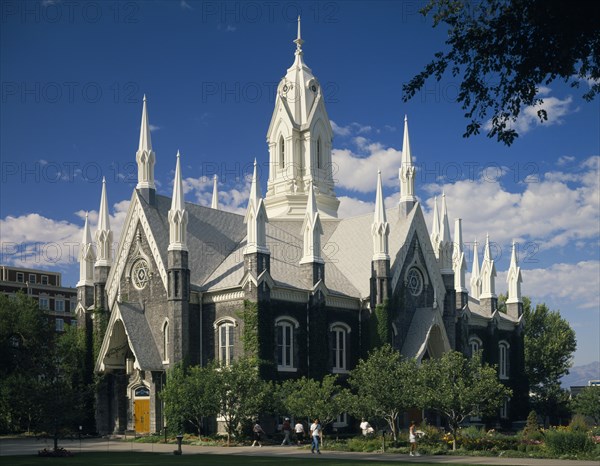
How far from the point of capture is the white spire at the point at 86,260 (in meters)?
58.3

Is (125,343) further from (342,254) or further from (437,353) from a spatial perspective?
(437,353)

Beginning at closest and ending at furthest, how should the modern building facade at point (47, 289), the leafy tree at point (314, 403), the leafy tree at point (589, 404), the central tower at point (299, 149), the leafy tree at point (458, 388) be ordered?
the leafy tree at point (458, 388)
the leafy tree at point (314, 403)
the central tower at point (299, 149)
the leafy tree at point (589, 404)
the modern building facade at point (47, 289)

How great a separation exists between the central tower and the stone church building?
10 cm

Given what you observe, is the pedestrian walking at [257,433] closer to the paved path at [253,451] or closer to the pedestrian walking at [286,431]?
the pedestrian walking at [286,431]

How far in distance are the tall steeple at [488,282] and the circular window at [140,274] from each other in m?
28.5

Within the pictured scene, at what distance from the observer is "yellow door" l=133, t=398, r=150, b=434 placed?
5106cm

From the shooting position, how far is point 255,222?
4981 cm

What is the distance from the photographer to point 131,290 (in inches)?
2179

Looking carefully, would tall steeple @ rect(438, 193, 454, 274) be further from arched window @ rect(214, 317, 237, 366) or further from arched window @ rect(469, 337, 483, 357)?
arched window @ rect(214, 317, 237, 366)

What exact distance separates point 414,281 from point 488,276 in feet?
39.7

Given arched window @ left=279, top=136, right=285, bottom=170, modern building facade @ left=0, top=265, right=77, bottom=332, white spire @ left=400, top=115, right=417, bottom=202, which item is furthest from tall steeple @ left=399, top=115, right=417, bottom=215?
modern building facade @ left=0, top=265, right=77, bottom=332

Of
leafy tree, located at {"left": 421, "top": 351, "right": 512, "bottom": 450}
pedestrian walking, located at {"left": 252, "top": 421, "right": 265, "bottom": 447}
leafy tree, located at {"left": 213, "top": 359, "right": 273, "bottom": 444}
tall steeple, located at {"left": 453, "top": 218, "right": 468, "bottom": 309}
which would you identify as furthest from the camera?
tall steeple, located at {"left": 453, "top": 218, "right": 468, "bottom": 309}

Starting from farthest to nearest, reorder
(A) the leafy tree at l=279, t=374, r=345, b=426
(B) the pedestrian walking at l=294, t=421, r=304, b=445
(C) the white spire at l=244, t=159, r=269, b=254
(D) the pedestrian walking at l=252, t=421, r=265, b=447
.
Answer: (C) the white spire at l=244, t=159, r=269, b=254, (B) the pedestrian walking at l=294, t=421, r=304, b=445, (D) the pedestrian walking at l=252, t=421, r=265, b=447, (A) the leafy tree at l=279, t=374, r=345, b=426

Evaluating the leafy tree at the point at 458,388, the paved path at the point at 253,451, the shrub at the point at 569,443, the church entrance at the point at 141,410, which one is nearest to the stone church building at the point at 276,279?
the church entrance at the point at 141,410
